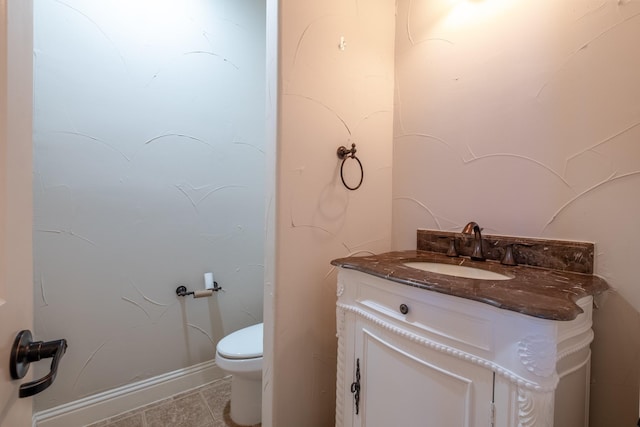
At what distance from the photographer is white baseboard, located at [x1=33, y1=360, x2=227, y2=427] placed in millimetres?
1390

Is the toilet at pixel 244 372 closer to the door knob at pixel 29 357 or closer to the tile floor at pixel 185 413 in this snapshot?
the tile floor at pixel 185 413

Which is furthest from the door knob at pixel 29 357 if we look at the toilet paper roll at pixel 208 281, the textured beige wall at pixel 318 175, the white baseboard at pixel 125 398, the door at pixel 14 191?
the white baseboard at pixel 125 398

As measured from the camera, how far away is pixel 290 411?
1178mm

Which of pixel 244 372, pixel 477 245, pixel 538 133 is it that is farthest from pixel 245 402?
pixel 538 133

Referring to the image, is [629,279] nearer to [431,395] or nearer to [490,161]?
[490,161]

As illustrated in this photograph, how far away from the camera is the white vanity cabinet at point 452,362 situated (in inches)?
23.4

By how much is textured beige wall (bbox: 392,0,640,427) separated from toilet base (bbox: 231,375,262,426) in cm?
113

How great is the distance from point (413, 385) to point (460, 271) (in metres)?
0.47

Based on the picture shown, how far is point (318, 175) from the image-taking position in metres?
1.22

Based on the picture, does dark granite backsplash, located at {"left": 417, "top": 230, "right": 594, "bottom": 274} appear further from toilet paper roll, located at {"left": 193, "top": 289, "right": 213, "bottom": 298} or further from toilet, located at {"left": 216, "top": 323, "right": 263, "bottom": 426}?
toilet paper roll, located at {"left": 193, "top": 289, "right": 213, "bottom": 298}

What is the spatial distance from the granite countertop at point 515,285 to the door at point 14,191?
0.80 meters

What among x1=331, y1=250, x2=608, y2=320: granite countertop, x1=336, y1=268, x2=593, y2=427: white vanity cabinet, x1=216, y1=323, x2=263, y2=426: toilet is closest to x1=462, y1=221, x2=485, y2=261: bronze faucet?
x1=331, y1=250, x2=608, y2=320: granite countertop

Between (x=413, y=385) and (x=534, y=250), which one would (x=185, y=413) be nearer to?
(x=413, y=385)

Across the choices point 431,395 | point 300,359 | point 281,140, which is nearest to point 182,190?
point 281,140
